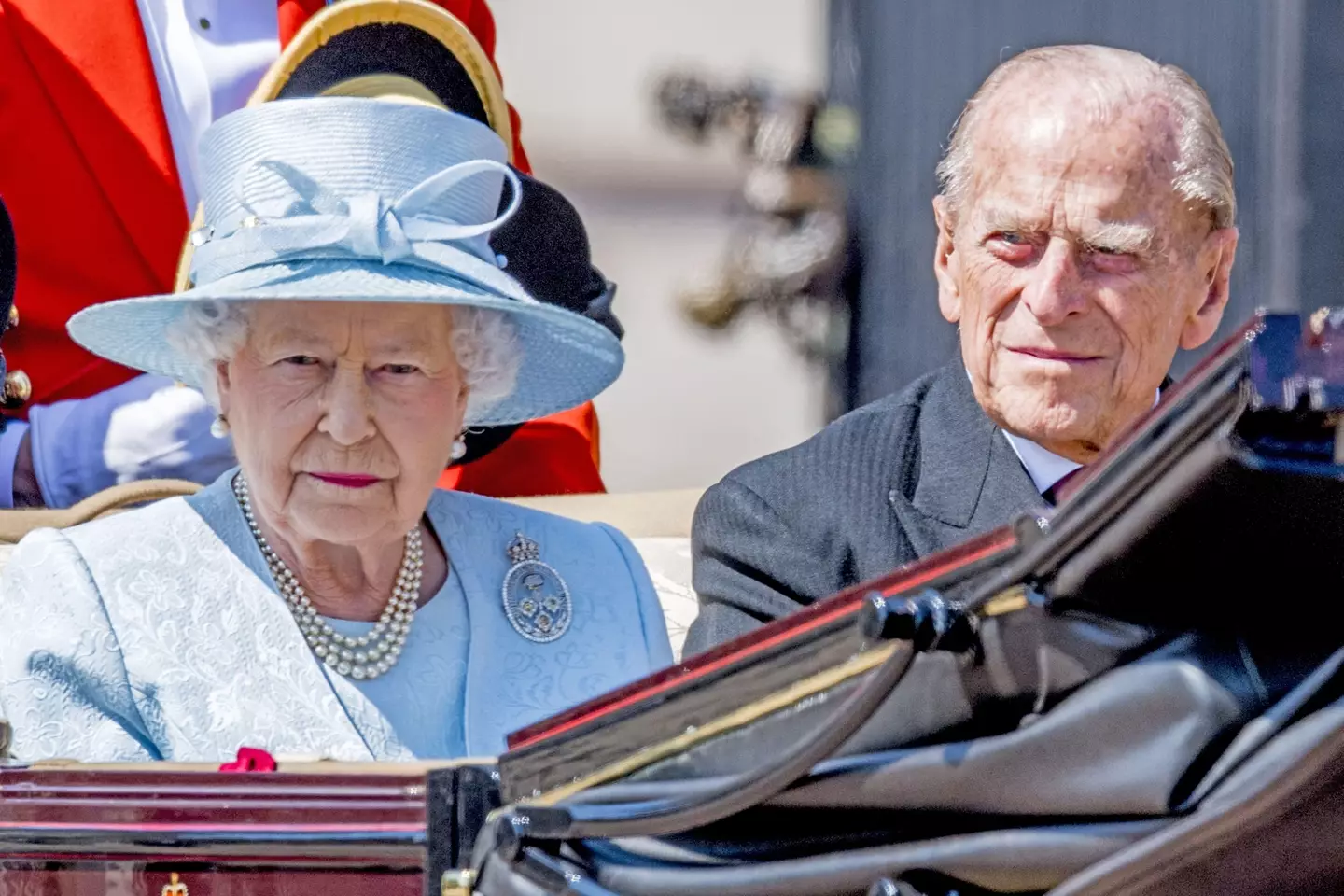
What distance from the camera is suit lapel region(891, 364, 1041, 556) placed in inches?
81.4

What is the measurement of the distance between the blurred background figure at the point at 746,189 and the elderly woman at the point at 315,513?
284 centimetres

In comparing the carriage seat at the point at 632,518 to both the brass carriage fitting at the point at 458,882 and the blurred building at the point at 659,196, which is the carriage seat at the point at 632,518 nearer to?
the brass carriage fitting at the point at 458,882

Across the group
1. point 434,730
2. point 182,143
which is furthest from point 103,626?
point 182,143

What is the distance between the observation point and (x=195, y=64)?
2.62 m

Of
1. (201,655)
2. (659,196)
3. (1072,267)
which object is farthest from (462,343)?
(659,196)

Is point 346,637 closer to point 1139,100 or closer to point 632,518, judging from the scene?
point 632,518

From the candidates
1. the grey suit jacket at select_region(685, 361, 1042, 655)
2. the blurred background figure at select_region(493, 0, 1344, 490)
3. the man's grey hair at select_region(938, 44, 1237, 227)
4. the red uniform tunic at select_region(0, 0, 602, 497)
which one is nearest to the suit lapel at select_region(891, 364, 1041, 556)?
the grey suit jacket at select_region(685, 361, 1042, 655)

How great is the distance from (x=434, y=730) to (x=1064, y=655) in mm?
1074

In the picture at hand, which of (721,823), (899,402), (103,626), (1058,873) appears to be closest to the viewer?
(1058,873)

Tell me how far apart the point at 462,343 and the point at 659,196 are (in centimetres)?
298

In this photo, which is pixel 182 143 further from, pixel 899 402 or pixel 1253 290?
pixel 1253 290

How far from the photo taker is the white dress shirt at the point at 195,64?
262cm

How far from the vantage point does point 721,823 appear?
1325mm

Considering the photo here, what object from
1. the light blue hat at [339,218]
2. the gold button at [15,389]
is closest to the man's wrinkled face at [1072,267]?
the light blue hat at [339,218]
